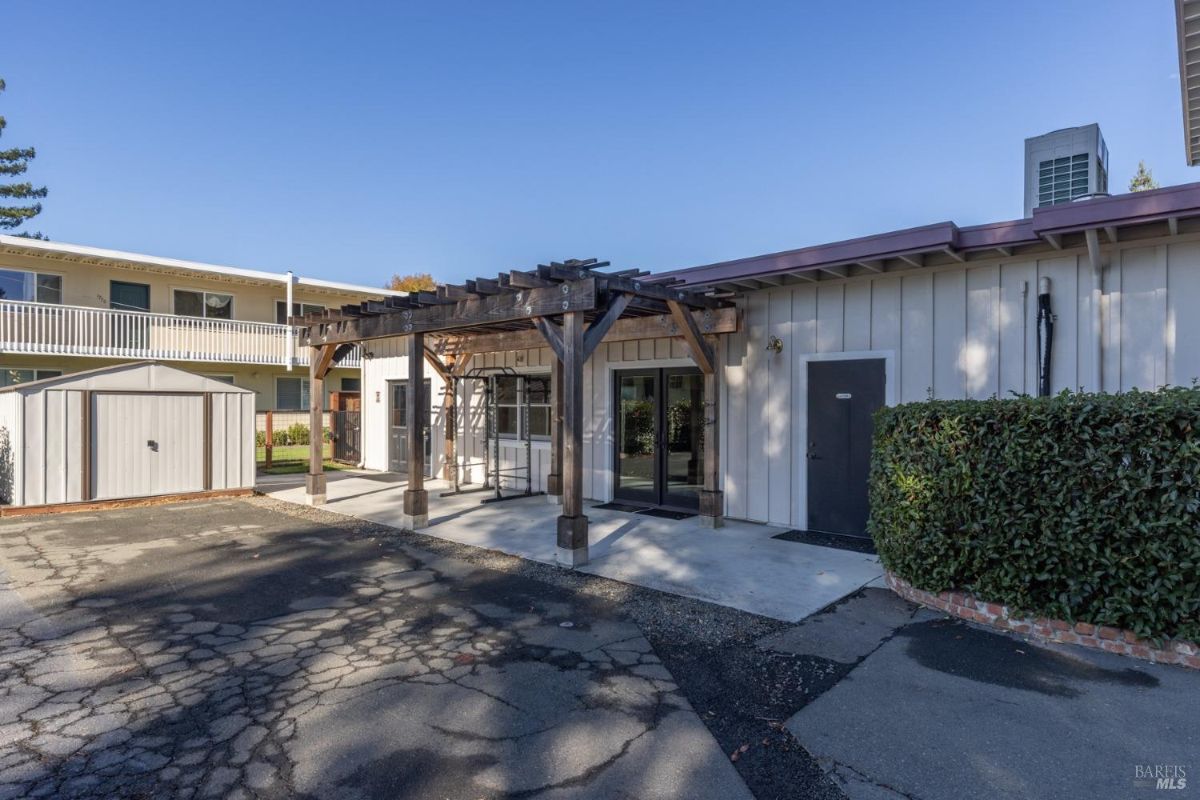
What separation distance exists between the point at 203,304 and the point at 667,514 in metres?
15.5

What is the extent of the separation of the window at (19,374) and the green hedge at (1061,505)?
18.7 m

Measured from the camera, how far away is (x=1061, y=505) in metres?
3.86

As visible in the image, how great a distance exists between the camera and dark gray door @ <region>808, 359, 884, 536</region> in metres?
6.74

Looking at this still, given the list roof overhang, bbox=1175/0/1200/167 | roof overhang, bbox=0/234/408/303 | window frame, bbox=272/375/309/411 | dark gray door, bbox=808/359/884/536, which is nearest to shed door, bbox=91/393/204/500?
roof overhang, bbox=0/234/408/303

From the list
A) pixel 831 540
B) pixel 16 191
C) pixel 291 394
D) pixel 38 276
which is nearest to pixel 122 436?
pixel 38 276

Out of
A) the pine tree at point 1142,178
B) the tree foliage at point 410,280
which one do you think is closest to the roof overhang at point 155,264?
the tree foliage at point 410,280

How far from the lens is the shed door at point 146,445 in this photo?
9.15 meters

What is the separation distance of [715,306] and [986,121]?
778 centimetres

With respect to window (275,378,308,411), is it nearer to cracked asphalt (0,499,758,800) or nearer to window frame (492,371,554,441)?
window frame (492,371,554,441)

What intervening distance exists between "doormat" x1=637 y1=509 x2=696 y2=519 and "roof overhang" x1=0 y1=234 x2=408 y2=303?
27.8 feet

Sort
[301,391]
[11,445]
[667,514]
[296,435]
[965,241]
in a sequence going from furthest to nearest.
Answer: [301,391]
[296,435]
[11,445]
[667,514]
[965,241]

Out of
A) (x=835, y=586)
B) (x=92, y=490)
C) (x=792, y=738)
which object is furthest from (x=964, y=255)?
(x=92, y=490)

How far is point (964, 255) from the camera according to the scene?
6000 millimetres

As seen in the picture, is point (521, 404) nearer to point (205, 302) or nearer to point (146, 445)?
point (146, 445)
